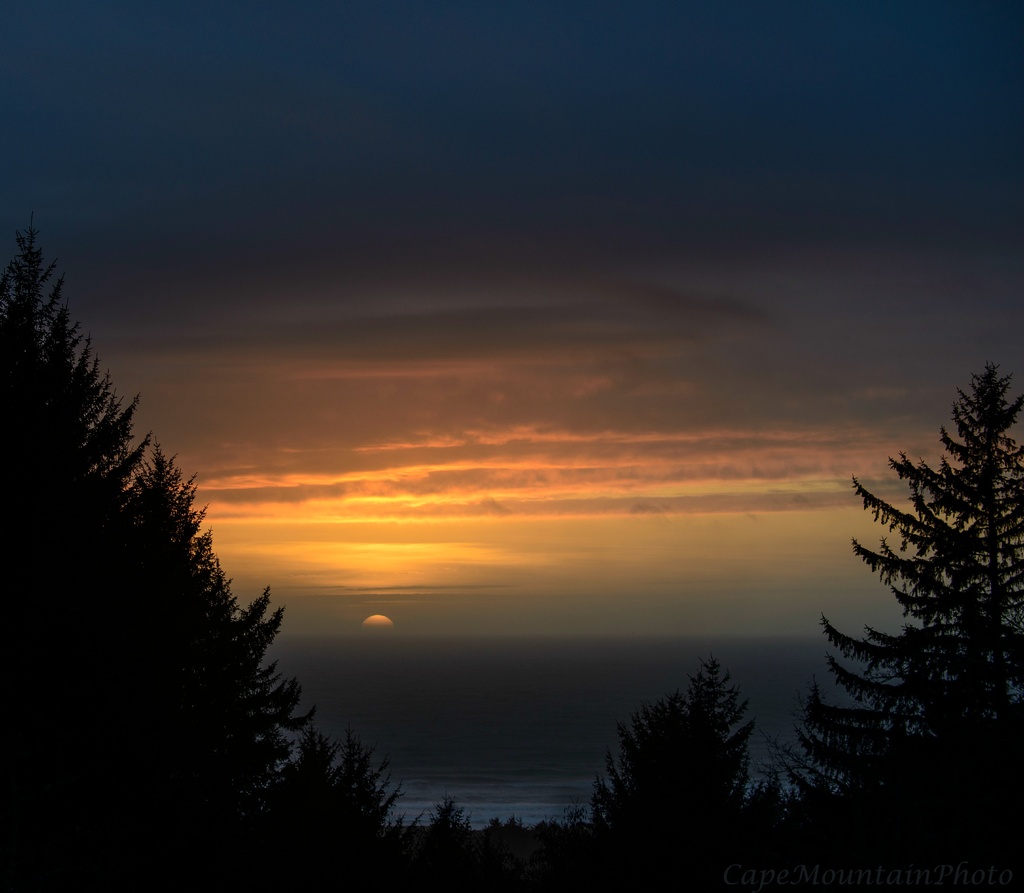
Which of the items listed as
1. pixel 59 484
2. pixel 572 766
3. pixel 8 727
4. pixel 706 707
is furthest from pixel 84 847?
pixel 572 766

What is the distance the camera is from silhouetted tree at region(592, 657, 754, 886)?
53.9 ft

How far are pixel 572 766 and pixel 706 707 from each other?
284 feet

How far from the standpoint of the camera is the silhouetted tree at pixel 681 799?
16419 mm

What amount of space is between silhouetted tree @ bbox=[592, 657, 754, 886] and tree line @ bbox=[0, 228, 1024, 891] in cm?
7

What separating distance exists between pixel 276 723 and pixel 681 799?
1195 cm

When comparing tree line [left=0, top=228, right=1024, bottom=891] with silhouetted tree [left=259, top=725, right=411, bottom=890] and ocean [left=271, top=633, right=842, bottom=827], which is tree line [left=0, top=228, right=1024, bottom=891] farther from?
ocean [left=271, top=633, right=842, bottom=827]

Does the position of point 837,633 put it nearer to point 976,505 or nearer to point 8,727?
point 976,505

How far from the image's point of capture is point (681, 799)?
59.6 ft

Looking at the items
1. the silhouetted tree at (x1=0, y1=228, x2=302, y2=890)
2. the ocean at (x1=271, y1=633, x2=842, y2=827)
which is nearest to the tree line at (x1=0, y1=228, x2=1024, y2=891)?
the silhouetted tree at (x1=0, y1=228, x2=302, y2=890)

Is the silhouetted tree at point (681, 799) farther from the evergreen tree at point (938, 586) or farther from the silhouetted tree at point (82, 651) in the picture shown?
the silhouetted tree at point (82, 651)

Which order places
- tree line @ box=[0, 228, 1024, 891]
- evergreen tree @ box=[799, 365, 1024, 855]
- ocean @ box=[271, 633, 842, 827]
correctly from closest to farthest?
tree line @ box=[0, 228, 1024, 891] → evergreen tree @ box=[799, 365, 1024, 855] → ocean @ box=[271, 633, 842, 827]

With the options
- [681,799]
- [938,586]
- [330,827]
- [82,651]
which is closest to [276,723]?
[330,827]

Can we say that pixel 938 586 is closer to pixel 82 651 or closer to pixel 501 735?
pixel 82 651

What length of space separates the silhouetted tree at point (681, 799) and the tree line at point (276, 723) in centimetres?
7
